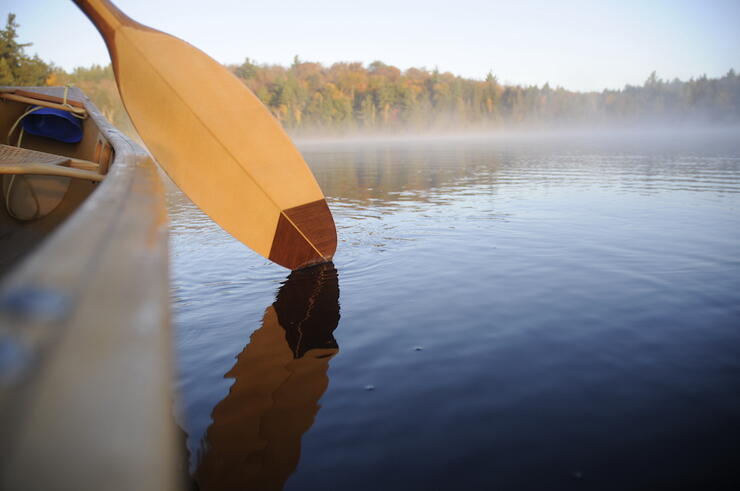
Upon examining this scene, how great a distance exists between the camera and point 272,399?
9.01ft

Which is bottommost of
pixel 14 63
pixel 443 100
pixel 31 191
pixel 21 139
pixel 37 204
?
pixel 37 204

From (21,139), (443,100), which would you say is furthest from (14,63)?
(443,100)

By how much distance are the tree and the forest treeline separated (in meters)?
56.7

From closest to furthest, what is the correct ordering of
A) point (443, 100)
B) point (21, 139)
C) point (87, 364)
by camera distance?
1. point (87, 364)
2. point (21, 139)
3. point (443, 100)

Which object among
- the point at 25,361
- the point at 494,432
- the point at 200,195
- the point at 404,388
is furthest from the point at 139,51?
the point at 25,361

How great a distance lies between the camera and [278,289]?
4.91 meters

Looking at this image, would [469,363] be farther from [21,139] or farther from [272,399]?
[21,139]

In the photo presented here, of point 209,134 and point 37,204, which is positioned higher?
point 209,134

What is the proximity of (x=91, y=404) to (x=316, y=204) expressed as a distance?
5.03 m

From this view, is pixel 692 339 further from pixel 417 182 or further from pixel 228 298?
pixel 417 182

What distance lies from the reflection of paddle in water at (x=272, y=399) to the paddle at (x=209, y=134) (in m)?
1.12

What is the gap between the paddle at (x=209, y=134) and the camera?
442 centimetres

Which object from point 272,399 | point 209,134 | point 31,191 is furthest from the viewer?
point 209,134

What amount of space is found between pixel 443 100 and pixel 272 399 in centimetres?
12224
